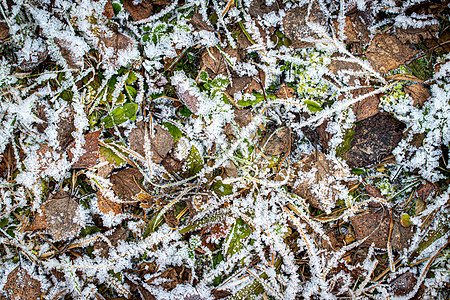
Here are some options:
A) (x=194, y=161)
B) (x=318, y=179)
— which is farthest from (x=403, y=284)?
(x=194, y=161)

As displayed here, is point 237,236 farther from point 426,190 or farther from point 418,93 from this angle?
point 418,93

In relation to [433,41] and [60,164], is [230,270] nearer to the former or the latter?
[60,164]

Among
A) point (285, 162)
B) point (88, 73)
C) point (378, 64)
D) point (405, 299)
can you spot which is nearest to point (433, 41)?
point (378, 64)

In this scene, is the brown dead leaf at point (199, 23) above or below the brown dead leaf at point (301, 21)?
above

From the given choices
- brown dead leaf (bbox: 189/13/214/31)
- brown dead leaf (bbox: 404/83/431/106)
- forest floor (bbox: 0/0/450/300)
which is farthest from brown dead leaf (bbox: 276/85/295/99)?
brown dead leaf (bbox: 404/83/431/106)

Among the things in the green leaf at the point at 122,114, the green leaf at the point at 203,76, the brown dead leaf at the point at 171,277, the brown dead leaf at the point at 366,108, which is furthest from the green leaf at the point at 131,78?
the brown dead leaf at the point at 366,108

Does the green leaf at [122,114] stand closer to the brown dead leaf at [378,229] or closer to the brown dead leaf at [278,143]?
the brown dead leaf at [278,143]
